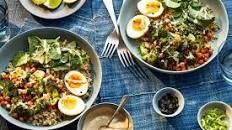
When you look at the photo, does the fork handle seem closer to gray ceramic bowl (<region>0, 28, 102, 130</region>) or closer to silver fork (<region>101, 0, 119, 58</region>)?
silver fork (<region>101, 0, 119, 58</region>)

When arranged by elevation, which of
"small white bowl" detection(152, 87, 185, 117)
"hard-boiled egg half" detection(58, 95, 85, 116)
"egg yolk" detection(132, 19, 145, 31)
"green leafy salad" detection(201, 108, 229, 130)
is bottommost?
"green leafy salad" detection(201, 108, 229, 130)

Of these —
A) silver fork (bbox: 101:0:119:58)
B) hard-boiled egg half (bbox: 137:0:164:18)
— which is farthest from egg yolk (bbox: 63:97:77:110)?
hard-boiled egg half (bbox: 137:0:164:18)

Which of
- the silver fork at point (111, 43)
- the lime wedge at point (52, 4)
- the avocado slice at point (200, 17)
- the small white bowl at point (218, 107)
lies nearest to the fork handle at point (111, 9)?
the silver fork at point (111, 43)

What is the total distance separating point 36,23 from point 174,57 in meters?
0.67

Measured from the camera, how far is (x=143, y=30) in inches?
108

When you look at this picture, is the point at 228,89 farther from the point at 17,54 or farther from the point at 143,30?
the point at 17,54

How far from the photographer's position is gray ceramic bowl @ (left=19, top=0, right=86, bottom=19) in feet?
9.18

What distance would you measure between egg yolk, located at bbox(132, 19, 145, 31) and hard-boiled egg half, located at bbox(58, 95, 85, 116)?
425mm

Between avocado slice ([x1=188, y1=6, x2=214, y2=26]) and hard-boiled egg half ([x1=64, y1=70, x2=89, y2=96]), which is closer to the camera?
hard-boiled egg half ([x1=64, y1=70, x2=89, y2=96])

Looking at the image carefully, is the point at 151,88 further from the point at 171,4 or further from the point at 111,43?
the point at 171,4

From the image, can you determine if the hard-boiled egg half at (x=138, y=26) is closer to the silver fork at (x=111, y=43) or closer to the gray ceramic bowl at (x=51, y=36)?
the silver fork at (x=111, y=43)

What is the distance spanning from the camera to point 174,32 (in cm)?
274

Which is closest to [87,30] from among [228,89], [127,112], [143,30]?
[143,30]

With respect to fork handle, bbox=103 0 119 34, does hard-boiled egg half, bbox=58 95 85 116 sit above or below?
below
